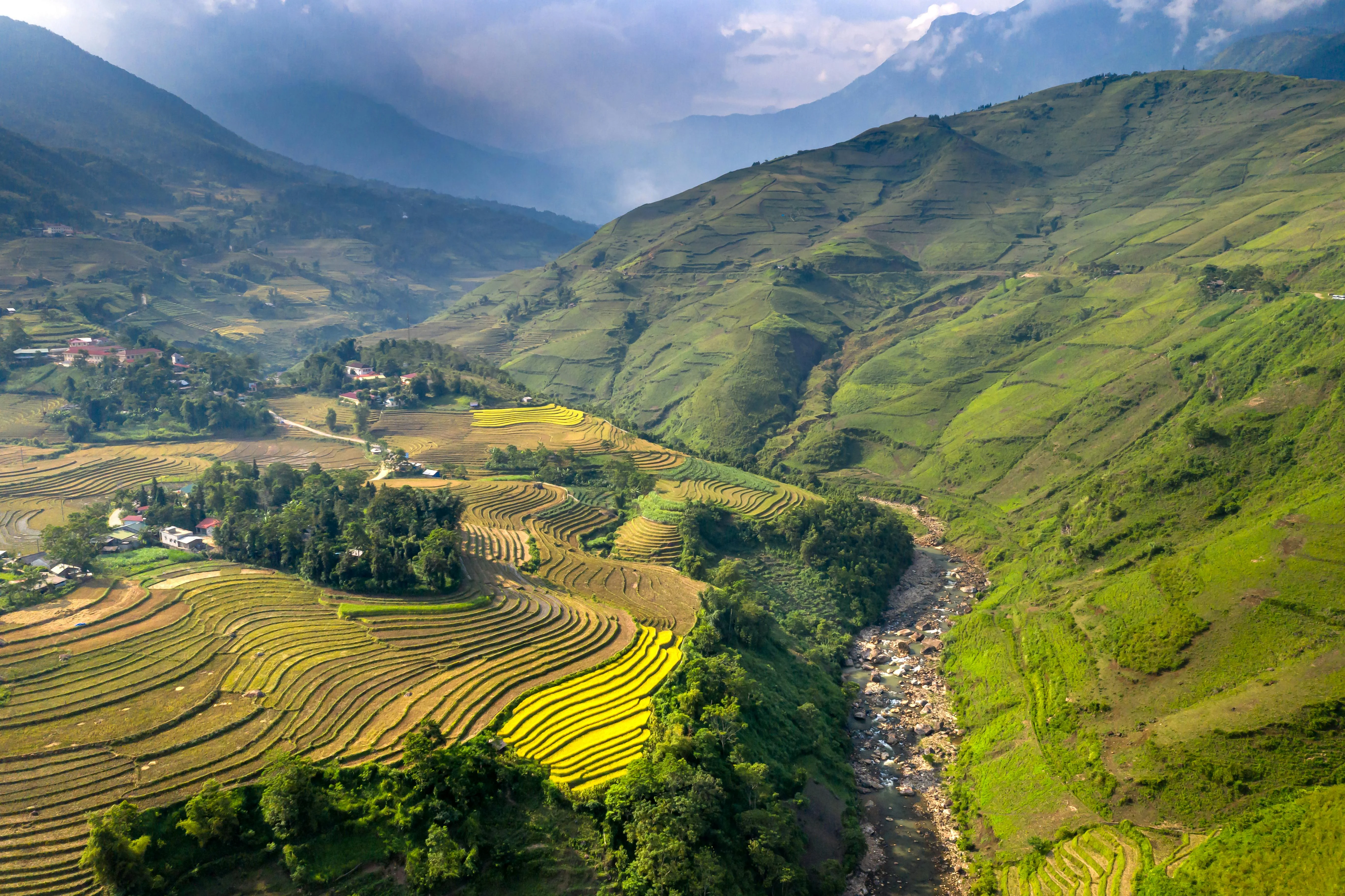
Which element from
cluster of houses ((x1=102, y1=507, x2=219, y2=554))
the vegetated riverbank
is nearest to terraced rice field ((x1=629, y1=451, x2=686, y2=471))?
the vegetated riverbank

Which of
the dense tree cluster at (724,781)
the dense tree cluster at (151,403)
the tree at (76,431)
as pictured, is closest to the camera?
the dense tree cluster at (724,781)

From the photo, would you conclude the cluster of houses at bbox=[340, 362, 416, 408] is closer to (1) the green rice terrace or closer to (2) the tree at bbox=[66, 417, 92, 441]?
(2) the tree at bbox=[66, 417, 92, 441]

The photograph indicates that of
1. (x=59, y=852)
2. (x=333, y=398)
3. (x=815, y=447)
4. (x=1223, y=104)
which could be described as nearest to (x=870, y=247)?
(x=815, y=447)

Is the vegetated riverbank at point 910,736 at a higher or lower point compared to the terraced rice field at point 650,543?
lower

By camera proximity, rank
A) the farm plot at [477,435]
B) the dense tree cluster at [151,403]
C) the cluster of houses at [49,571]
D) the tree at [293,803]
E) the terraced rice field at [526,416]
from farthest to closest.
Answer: the terraced rice field at [526,416]
the dense tree cluster at [151,403]
the farm plot at [477,435]
the cluster of houses at [49,571]
the tree at [293,803]

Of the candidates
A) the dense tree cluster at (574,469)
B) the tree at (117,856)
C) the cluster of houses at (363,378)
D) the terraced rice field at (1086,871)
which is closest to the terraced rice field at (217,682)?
the tree at (117,856)

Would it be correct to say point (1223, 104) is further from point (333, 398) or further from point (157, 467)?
→ point (157, 467)

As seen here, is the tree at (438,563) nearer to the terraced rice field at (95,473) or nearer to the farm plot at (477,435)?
the farm plot at (477,435)
